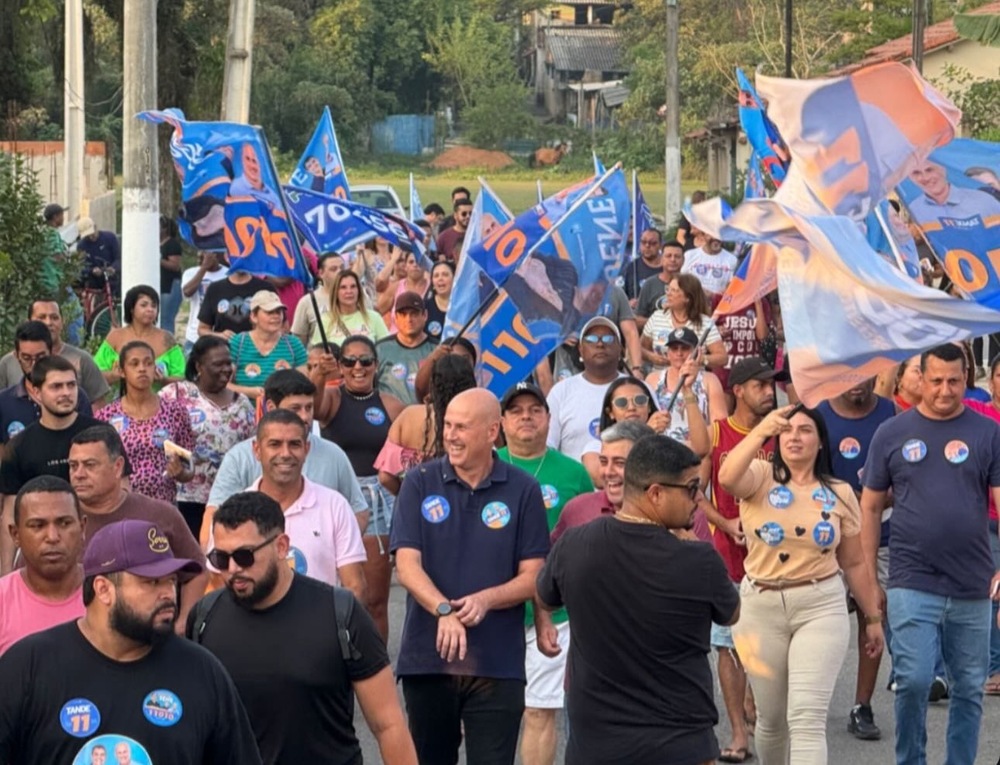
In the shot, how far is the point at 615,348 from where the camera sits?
10.2m

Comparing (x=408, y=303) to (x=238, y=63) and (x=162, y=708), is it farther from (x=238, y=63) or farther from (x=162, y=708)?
(x=238, y=63)

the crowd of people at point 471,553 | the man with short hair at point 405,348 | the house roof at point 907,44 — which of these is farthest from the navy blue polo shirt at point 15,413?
the house roof at point 907,44

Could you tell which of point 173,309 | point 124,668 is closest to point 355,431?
point 124,668

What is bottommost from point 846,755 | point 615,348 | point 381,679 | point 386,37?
point 846,755

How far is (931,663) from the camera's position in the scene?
8.31m

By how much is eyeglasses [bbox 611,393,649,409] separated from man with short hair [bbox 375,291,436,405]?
2539 millimetres

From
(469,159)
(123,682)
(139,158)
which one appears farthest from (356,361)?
(469,159)

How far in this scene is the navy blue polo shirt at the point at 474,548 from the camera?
725cm

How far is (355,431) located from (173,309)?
11.2 metres

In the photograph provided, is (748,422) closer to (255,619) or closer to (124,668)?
(255,619)

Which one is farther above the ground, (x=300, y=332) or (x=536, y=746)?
(x=300, y=332)

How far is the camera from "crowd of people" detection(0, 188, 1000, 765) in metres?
5.30

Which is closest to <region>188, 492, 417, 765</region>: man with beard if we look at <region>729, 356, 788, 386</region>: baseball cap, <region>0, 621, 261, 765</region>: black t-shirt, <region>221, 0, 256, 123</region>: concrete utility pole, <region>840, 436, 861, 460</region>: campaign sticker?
<region>0, 621, 261, 765</region>: black t-shirt

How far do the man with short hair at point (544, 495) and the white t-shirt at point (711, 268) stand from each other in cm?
925
